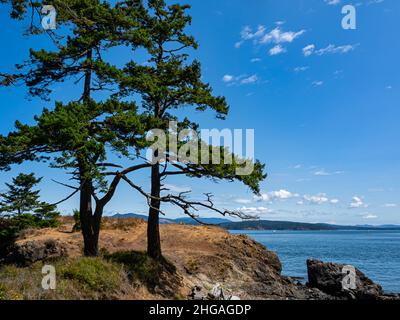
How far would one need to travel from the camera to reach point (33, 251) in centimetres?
2391

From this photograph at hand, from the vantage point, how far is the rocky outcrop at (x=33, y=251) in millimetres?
23625

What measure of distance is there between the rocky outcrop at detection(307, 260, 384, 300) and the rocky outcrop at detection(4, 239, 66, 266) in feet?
58.2

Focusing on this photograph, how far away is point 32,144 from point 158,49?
9.42 meters

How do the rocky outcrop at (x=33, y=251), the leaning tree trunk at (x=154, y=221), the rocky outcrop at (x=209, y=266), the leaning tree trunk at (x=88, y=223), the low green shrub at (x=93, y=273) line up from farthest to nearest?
the rocky outcrop at (x=33, y=251) < the leaning tree trunk at (x=154, y=221) < the rocky outcrop at (x=209, y=266) < the leaning tree trunk at (x=88, y=223) < the low green shrub at (x=93, y=273)

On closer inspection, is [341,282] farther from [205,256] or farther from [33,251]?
[33,251]

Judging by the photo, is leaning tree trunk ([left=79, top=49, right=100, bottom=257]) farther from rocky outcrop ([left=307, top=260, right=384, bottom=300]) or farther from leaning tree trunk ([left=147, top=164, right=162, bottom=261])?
rocky outcrop ([left=307, top=260, right=384, bottom=300])

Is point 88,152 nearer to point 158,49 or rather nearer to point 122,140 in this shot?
point 122,140

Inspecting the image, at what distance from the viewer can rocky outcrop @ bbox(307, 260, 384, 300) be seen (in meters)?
24.6

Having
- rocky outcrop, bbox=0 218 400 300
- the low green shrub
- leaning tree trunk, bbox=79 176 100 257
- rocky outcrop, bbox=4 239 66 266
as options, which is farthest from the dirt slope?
leaning tree trunk, bbox=79 176 100 257

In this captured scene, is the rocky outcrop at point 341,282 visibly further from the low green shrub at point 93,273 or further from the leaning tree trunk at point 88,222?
the leaning tree trunk at point 88,222

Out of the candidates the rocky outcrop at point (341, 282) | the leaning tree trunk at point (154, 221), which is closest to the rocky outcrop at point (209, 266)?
the rocky outcrop at point (341, 282)

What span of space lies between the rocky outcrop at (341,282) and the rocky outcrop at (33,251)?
17.7 metres

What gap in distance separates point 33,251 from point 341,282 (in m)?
20.8

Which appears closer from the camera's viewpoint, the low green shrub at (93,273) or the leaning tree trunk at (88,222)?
the low green shrub at (93,273)
